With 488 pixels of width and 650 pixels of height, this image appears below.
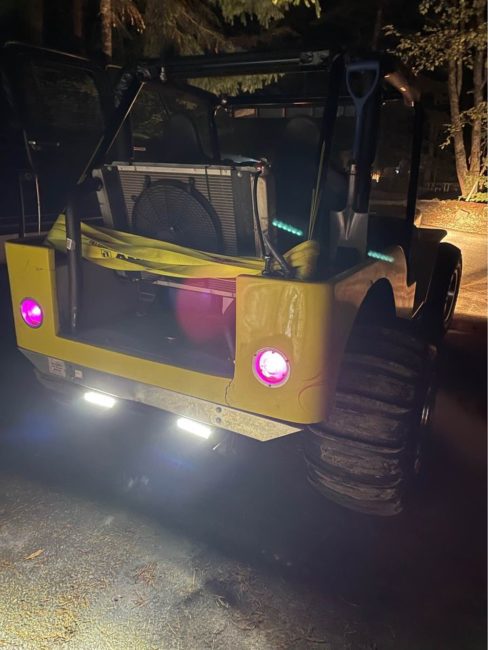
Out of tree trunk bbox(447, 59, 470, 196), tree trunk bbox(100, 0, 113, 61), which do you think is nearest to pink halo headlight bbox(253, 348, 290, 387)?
tree trunk bbox(100, 0, 113, 61)

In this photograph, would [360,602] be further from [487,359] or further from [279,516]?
[487,359]

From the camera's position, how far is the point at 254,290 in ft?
8.21

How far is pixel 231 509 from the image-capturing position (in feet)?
10.4

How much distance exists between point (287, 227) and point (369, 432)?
50.8 inches

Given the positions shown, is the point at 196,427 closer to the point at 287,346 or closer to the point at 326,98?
the point at 287,346

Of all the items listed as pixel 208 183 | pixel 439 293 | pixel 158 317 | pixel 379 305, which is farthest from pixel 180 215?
pixel 439 293

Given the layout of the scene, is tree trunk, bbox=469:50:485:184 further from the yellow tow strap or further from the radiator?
the yellow tow strap

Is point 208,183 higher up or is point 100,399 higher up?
point 208,183

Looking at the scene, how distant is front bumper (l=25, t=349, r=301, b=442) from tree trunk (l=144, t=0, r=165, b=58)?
9.25 meters

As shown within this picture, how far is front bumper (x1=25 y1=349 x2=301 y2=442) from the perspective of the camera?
2699 mm

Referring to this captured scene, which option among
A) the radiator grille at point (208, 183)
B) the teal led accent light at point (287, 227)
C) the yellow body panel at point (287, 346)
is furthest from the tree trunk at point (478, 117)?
the yellow body panel at point (287, 346)

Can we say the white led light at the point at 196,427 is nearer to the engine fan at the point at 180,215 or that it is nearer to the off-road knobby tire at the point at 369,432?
the off-road knobby tire at the point at 369,432

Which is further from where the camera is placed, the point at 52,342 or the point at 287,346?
the point at 52,342

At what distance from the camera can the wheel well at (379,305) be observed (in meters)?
3.34
